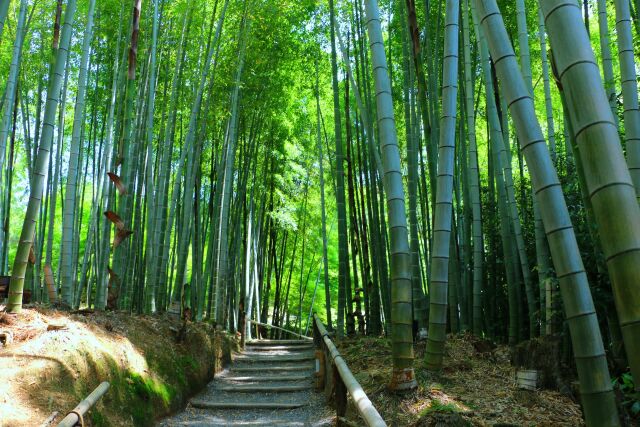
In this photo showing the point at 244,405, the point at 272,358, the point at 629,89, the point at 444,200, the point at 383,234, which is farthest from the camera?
the point at 272,358

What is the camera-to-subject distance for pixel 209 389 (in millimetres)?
4988

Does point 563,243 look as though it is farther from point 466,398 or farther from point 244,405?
point 244,405

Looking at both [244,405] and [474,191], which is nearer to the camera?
[244,405]

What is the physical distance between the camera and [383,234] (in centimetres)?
626

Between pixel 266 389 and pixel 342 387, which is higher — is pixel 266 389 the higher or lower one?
the lower one

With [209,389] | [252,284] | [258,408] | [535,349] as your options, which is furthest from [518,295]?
[252,284]

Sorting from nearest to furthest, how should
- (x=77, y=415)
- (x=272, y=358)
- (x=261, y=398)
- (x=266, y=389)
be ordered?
(x=77, y=415) < (x=261, y=398) < (x=266, y=389) < (x=272, y=358)

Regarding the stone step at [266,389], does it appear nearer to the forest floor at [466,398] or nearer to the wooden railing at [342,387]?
the wooden railing at [342,387]

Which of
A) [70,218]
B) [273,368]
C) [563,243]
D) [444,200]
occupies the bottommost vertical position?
[273,368]

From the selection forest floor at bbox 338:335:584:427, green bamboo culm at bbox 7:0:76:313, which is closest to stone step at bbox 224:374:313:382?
forest floor at bbox 338:335:584:427

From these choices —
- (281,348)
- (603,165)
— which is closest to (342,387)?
(603,165)

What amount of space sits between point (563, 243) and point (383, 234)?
4867mm

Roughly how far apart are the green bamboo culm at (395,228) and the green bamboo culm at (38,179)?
1.73m

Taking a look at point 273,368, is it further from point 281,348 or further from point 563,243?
point 563,243
